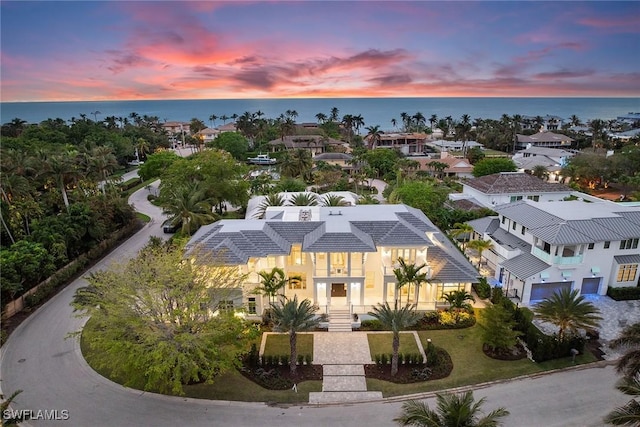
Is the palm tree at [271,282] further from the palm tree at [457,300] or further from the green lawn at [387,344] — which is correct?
the palm tree at [457,300]

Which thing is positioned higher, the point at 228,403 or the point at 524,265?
the point at 524,265

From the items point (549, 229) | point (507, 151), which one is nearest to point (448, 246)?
point (549, 229)

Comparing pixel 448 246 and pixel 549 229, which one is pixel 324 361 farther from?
pixel 549 229

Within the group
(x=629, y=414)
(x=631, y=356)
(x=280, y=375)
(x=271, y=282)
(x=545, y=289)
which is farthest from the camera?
(x=545, y=289)

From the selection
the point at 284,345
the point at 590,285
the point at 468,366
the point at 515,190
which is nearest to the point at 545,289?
the point at 590,285

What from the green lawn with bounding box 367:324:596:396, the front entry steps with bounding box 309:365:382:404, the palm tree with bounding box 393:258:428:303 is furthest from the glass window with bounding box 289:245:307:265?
the green lawn with bounding box 367:324:596:396

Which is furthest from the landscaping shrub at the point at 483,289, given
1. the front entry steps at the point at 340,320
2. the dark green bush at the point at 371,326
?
the front entry steps at the point at 340,320

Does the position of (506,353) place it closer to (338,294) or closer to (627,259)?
(338,294)
